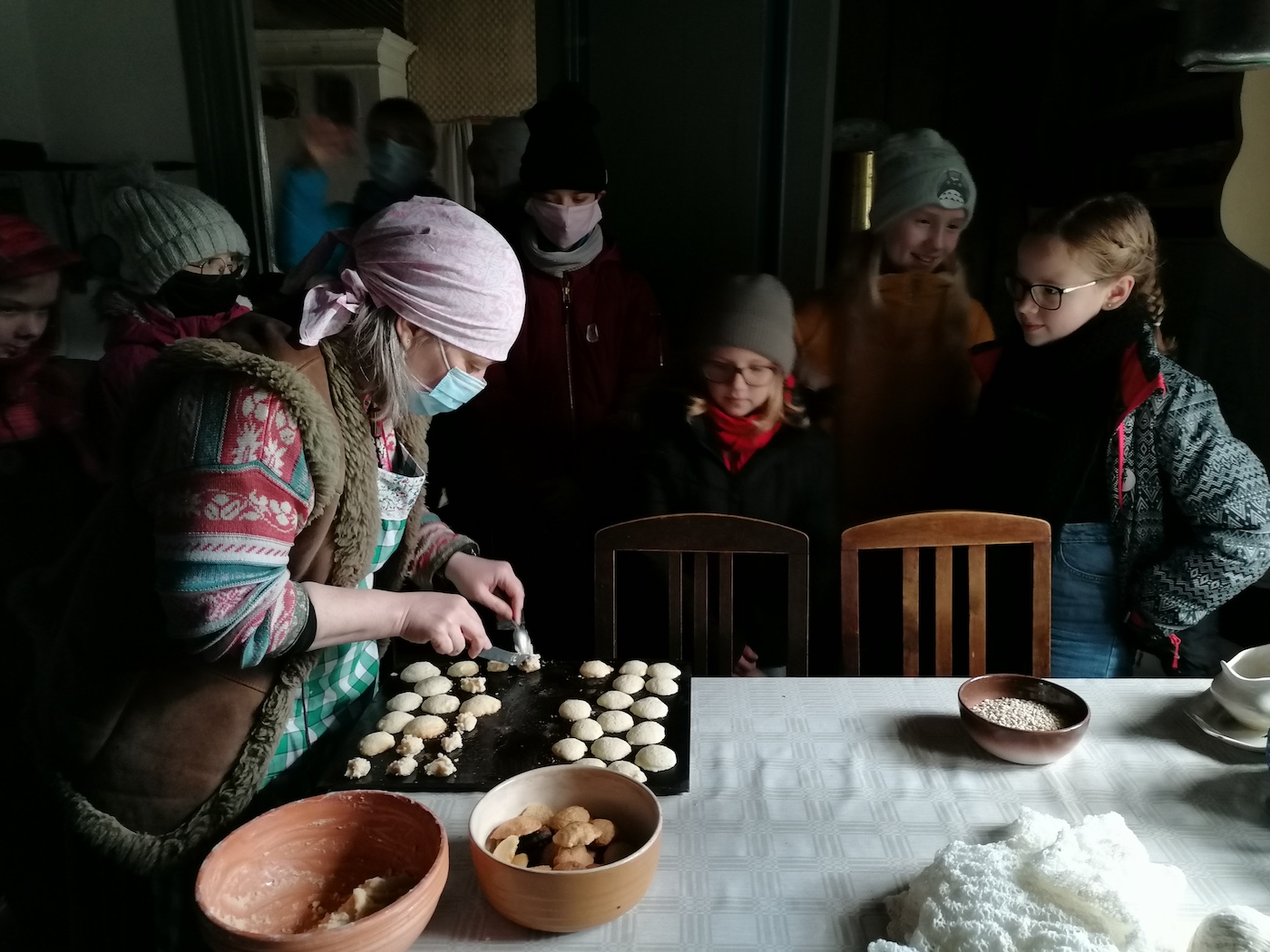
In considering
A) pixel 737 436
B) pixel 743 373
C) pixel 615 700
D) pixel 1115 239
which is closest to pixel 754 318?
pixel 743 373

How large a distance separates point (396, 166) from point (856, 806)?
4.60 feet

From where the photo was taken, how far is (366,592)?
3.18 feet

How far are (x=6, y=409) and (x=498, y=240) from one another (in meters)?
0.90

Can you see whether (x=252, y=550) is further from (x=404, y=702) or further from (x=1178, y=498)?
(x=1178, y=498)

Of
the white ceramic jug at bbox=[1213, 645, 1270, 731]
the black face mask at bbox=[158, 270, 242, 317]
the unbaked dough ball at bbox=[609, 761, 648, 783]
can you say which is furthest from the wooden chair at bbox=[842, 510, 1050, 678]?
the black face mask at bbox=[158, 270, 242, 317]

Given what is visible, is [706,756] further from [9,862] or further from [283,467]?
[9,862]

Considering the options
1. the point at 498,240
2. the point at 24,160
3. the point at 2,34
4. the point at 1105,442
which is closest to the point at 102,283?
the point at 24,160

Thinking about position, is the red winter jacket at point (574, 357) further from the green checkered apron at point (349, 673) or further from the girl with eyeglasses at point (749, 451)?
the green checkered apron at point (349, 673)

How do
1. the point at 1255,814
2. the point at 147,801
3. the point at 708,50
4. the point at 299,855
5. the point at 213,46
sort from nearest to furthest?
1. the point at 299,855
2. the point at 1255,814
3. the point at 147,801
4. the point at 213,46
5. the point at 708,50

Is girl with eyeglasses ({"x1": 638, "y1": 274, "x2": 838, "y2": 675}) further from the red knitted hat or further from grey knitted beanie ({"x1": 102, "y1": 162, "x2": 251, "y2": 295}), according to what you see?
the red knitted hat

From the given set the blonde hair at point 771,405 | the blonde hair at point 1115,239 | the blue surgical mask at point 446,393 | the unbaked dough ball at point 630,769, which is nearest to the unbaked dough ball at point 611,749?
the unbaked dough ball at point 630,769

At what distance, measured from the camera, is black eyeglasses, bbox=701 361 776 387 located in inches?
66.2

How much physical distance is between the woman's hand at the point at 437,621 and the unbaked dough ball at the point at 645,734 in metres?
0.25

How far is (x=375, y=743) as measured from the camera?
3.40 feet
